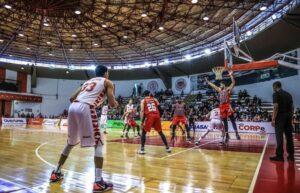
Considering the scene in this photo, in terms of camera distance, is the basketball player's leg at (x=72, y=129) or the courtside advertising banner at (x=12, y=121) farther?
the courtside advertising banner at (x=12, y=121)

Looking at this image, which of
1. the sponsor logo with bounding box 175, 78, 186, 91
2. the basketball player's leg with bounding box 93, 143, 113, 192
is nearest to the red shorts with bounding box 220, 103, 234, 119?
the basketball player's leg with bounding box 93, 143, 113, 192

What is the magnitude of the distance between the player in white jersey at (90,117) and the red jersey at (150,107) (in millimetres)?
3052

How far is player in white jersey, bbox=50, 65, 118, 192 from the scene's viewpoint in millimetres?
3744

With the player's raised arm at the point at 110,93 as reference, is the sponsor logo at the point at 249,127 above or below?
below

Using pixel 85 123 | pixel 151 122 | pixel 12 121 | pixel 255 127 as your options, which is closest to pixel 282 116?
pixel 151 122

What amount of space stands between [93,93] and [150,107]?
3.26 meters

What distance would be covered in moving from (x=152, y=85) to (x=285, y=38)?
62.2 ft

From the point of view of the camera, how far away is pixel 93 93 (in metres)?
3.90

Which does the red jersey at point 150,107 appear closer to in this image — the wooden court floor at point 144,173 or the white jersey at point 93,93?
the wooden court floor at point 144,173

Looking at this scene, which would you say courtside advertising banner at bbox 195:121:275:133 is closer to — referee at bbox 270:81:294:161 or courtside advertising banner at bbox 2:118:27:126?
referee at bbox 270:81:294:161

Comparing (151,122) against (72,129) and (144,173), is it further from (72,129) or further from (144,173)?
(72,129)

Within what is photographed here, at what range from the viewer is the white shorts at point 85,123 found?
12.3 feet

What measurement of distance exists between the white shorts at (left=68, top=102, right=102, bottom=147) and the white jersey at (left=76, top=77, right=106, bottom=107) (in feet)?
0.28

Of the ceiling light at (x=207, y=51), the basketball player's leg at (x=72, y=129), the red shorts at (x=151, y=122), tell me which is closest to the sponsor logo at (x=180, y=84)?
the ceiling light at (x=207, y=51)
